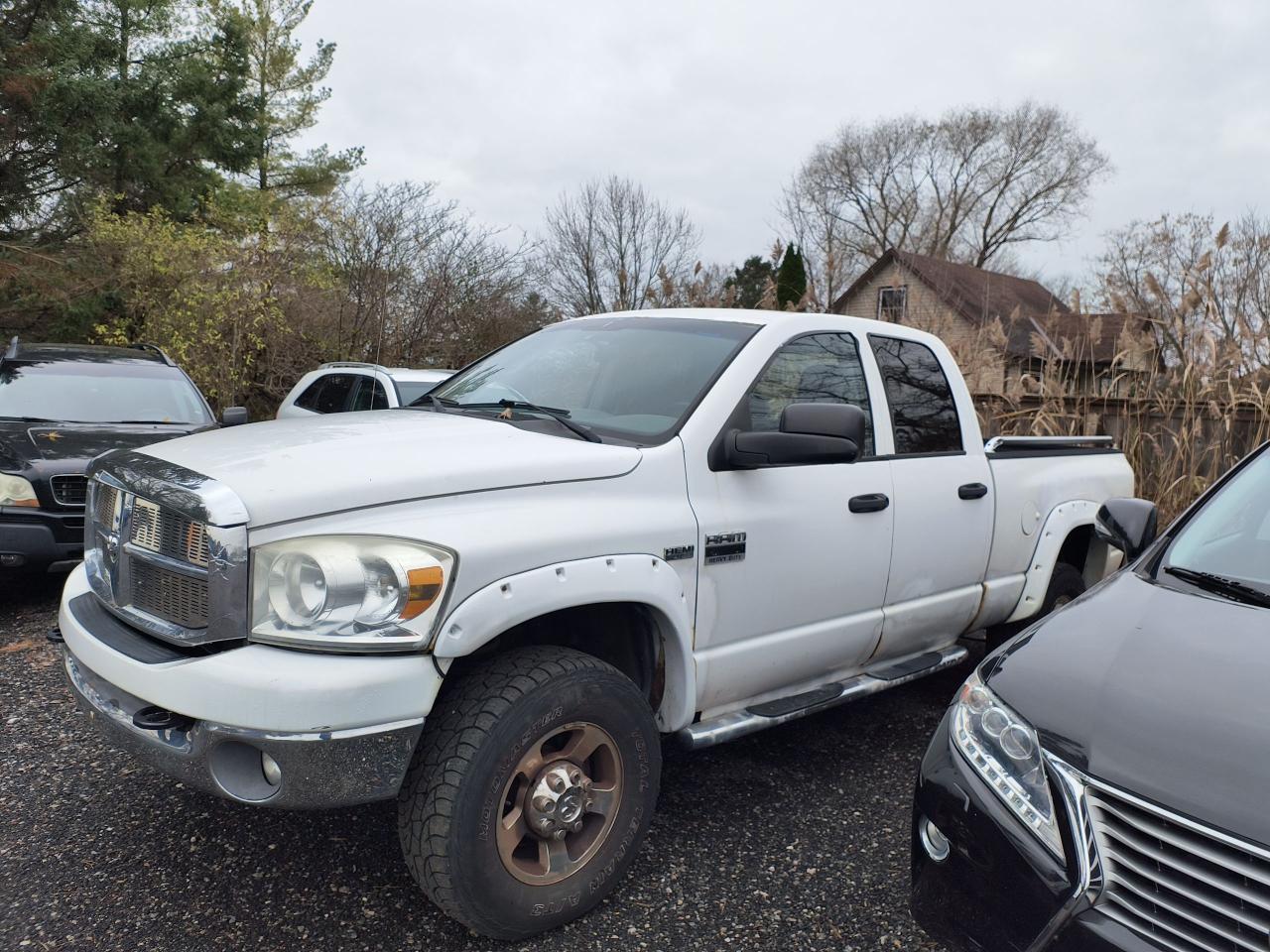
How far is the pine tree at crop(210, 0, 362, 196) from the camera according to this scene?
23.2 meters

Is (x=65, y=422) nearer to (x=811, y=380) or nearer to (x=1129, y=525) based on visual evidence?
(x=811, y=380)

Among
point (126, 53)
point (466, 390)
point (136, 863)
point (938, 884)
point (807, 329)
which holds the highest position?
point (126, 53)

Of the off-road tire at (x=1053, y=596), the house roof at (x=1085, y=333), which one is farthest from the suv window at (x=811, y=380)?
the house roof at (x=1085, y=333)

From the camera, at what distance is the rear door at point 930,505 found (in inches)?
138

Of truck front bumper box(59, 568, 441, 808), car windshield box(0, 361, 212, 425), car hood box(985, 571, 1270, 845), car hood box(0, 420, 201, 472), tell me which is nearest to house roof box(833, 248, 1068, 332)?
car windshield box(0, 361, 212, 425)

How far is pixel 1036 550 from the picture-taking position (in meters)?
4.20

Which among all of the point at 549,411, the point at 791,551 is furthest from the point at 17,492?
the point at 791,551

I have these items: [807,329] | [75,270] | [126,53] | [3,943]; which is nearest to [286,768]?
[3,943]

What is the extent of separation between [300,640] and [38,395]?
5384 mm

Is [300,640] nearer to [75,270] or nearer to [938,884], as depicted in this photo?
[938,884]

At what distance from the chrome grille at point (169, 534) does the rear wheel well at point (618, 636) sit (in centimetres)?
91

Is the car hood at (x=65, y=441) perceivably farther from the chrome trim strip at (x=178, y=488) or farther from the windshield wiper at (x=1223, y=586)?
the windshield wiper at (x=1223, y=586)

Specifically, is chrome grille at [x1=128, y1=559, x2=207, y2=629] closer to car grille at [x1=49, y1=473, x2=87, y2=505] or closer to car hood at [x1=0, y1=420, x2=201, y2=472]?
car grille at [x1=49, y1=473, x2=87, y2=505]

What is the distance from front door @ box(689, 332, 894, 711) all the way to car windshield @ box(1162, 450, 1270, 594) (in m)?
1.03
